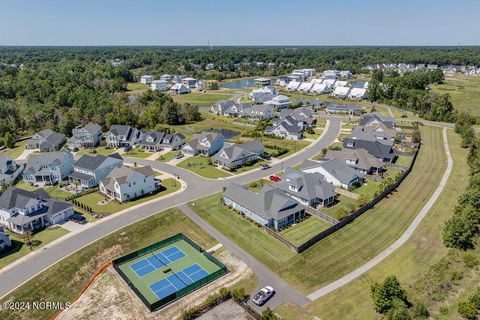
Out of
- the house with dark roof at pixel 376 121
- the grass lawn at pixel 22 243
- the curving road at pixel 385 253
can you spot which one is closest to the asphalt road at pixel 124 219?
the grass lawn at pixel 22 243

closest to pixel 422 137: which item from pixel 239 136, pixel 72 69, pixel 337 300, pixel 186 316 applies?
pixel 239 136

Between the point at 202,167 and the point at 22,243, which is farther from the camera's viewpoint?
the point at 202,167

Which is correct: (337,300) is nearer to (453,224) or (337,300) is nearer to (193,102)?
(453,224)

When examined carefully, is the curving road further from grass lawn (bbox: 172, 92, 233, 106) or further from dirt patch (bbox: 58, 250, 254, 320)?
grass lawn (bbox: 172, 92, 233, 106)

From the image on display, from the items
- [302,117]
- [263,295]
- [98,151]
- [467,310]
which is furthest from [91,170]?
[302,117]

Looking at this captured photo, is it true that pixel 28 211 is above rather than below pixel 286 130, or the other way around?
below

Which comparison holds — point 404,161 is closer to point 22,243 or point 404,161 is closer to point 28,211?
point 28,211

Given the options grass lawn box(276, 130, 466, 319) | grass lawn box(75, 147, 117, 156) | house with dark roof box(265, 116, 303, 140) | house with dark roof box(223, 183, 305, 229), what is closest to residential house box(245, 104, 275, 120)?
house with dark roof box(265, 116, 303, 140)

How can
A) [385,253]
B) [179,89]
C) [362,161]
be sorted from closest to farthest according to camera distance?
1. [385,253]
2. [362,161]
3. [179,89]
